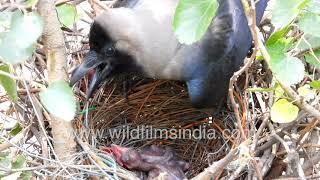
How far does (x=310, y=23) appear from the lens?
1.19 m

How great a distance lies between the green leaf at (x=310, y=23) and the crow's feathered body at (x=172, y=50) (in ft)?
2.16

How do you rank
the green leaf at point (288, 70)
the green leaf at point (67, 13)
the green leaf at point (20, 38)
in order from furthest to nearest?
1. the green leaf at point (67, 13)
2. the green leaf at point (288, 70)
3. the green leaf at point (20, 38)

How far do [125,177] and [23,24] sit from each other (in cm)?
59

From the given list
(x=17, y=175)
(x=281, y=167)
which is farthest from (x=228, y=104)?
(x=17, y=175)

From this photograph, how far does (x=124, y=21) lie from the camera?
5.94 ft

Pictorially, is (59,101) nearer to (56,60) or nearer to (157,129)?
(56,60)

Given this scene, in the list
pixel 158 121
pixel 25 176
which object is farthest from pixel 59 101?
pixel 158 121

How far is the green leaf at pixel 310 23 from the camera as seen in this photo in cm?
118

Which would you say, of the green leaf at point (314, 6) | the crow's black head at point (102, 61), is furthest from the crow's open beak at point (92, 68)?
the green leaf at point (314, 6)

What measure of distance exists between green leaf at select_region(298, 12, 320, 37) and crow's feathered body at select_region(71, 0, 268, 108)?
26.0 inches

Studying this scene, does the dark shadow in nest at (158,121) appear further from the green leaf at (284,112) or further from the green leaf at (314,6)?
the green leaf at (314,6)

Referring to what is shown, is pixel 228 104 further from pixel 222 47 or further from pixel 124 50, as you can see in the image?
pixel 124 50

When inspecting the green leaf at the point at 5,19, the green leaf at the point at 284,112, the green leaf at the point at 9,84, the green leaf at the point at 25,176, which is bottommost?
the green leaf at the point at 25,176

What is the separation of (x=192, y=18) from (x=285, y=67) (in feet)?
0.72
